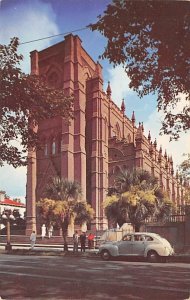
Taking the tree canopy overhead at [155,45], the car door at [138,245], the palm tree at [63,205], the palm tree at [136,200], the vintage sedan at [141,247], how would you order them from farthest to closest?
the palm tree at [63,205]
the palm tree at [136,200]
the car door at [138,245]
the vintage sedan at [141,247]
the tree canopy overhead at [155,45]

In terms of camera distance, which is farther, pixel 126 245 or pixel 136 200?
pixel 136 200

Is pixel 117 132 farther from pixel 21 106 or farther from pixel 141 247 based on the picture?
pixel 21 106

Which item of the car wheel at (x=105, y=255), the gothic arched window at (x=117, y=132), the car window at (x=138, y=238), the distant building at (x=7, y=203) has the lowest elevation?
the car wheel at (x=105, y=255)

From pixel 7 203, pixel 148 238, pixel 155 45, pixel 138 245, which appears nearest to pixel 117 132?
pixel 148 238

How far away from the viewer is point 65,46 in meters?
6.20

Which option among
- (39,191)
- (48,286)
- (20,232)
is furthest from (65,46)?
(20,232)

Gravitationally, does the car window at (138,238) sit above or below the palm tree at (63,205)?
below

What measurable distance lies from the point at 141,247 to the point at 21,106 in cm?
947

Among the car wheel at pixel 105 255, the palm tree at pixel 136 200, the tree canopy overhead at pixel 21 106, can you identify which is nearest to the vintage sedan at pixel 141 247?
the car wheel at pixel 105 255

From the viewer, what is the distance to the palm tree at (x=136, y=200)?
66.0ft

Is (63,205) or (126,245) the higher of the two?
(63,205)

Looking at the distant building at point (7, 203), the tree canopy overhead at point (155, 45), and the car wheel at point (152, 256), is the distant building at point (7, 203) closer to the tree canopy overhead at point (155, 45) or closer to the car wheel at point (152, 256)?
the tree canopy overhead at point (155, 45)

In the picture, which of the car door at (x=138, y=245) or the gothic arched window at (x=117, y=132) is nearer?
the car door at (x=138, y=245)

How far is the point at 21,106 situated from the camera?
6852 mm
